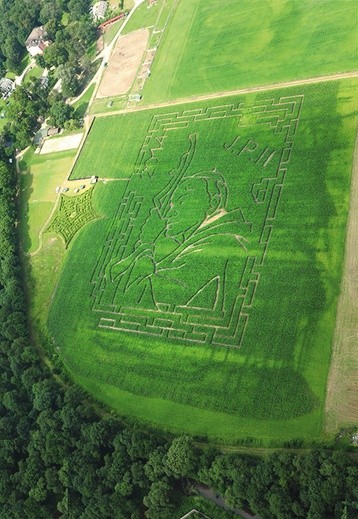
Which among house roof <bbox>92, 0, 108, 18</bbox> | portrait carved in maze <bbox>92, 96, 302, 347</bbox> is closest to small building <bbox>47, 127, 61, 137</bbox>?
portrait carved in maze <bbox>92, 96, 302, 347</bbox>

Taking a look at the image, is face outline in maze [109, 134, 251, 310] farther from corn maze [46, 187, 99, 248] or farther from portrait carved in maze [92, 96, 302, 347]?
corn maze [46, 187, 99, 248]

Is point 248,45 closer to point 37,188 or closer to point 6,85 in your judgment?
point 37,188

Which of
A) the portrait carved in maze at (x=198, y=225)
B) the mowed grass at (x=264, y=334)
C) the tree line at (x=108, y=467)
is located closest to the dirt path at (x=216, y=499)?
the tree line at (x=108, y=467)

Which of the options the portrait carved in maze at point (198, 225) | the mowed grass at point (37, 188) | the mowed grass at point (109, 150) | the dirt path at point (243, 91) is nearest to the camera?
the portrait carved in maze at point (198, 225)

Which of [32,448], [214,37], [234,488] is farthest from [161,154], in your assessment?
A: [234,488]

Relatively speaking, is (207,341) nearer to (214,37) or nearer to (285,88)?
(285,88)

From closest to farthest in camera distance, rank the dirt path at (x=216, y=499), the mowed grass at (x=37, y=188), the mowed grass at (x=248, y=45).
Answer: the dirt path at (x=216, y=499)
the mowed grass at (x=248, y=45)
the mowed grass at (x=37, y=188)

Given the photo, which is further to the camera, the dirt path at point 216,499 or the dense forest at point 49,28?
the dense forest at point 49,28

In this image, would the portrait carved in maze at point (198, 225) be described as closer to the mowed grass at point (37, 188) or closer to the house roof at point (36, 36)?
the mowed grass at point (37, 188)
